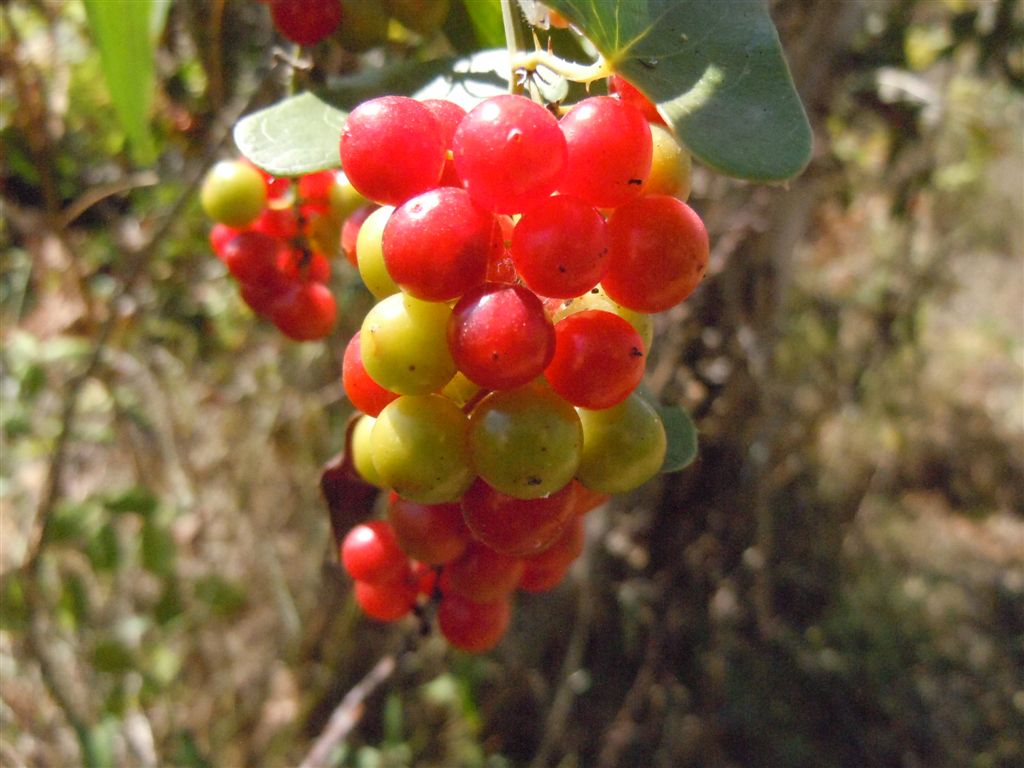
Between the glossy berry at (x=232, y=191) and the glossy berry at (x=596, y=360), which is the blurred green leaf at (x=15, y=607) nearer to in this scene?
the glossy berry at (x=232, y=191)

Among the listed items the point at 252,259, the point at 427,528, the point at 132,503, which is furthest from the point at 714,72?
the point at 132,503

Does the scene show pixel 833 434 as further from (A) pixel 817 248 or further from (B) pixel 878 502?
(A) pixel 817 248

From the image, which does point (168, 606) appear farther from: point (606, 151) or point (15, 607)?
point (606, 151)

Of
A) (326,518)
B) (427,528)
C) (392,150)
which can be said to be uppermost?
(392,150)

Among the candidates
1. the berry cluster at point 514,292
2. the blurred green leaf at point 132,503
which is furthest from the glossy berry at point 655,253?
the blurred green leaf at point 132,503

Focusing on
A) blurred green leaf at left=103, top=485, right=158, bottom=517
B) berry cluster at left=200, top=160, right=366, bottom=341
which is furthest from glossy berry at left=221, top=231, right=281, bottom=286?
blurred green leaf at left=103, top=485, right=158, bottom=517

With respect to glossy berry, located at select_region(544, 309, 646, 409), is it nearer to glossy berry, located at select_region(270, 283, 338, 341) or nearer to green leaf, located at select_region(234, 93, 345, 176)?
green leaf, located at select_region(234, 93, 345, 176)
